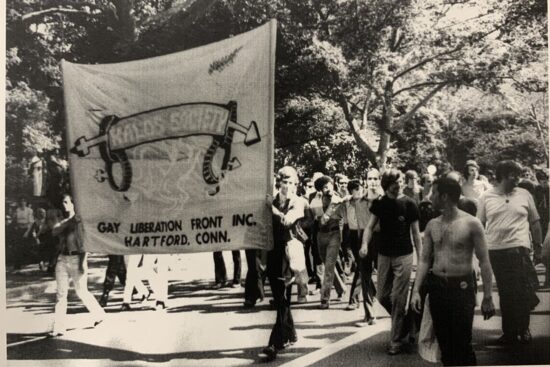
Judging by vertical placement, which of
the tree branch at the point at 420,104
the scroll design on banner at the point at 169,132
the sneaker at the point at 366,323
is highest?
the tree branch at the point at 420,104

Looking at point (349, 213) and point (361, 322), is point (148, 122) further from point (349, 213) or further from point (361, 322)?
point (361, 322)

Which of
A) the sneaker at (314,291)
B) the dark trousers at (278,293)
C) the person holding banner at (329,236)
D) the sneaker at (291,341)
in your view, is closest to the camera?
the dark trousers at (278,293)

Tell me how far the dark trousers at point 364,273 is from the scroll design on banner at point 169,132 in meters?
1.32

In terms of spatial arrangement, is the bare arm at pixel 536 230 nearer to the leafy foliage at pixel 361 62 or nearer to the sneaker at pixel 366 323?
the leafy foliage at pixel 361 62

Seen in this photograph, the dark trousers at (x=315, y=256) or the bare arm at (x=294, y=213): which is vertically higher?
the bare arm at (x=294, y=213)

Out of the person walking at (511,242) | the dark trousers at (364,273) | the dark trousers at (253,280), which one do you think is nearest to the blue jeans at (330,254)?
the dark trousers at (364,273)

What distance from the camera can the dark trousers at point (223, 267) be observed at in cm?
518

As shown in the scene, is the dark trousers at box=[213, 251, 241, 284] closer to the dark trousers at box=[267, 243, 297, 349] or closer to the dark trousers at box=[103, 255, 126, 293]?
the dark trousers at box=[267, 243, 297, 349]

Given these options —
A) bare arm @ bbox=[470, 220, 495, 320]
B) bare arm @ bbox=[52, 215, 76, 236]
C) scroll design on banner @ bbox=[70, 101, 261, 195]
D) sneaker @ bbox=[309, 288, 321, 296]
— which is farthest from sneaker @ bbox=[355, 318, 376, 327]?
bare arm @ bbox=[52, 215, 76, 236]

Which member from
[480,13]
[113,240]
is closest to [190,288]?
[113,240]

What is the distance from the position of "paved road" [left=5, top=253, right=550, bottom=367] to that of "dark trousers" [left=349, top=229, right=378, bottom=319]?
0.16m

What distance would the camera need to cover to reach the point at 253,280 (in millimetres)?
5148

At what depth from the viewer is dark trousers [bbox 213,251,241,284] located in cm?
518

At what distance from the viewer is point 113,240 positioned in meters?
4.82
